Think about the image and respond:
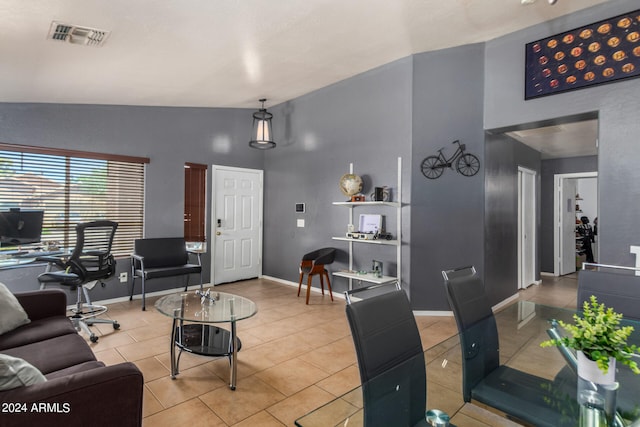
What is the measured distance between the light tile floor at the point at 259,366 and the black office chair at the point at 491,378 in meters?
0.09

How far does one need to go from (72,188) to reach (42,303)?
222 centimetres

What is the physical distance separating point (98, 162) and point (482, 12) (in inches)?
186

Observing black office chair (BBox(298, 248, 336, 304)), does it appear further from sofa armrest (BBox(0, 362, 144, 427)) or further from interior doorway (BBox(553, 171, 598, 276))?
interior doorway (BBox(553, 171, 598, 276))

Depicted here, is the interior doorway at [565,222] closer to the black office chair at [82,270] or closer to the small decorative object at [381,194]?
the small decorative object at [381,194]

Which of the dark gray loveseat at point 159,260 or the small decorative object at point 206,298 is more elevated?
the dark gray loveseat at point 159,260

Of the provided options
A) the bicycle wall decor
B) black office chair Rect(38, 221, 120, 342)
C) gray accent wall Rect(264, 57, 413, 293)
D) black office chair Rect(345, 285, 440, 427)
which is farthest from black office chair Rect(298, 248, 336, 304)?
black office chair Rect(345, 285, 440, 427)

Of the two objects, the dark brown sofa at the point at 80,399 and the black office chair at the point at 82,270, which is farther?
the black office chair at the point at 82,270

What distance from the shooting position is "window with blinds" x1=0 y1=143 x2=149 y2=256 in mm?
3814

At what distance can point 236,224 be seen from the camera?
5805 millimetres

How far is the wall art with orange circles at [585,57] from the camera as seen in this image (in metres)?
2.87

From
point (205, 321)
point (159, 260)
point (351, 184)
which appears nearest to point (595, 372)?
point (205, 321)

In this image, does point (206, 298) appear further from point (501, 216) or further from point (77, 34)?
point (501, 216)

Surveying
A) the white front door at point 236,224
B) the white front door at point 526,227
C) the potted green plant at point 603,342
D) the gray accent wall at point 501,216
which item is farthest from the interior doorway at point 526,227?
the potted green plant at point 603,342

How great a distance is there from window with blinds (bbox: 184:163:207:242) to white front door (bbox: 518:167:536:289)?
198 inches
